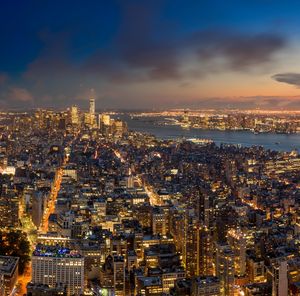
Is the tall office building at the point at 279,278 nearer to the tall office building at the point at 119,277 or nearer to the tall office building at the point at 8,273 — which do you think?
the tall office building at the point at 119,277

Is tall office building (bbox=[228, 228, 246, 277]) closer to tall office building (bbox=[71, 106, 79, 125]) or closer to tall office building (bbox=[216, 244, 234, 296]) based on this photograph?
tall office building (bbox=[216, 244, 234, 296])

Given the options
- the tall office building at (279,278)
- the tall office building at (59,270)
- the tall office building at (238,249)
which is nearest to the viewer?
the tall office building at (279,278)

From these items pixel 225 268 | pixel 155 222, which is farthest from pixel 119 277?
pixel 155 222

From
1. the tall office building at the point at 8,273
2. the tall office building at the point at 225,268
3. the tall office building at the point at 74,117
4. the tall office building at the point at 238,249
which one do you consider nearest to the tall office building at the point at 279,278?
the tall office building at the point at 225,268

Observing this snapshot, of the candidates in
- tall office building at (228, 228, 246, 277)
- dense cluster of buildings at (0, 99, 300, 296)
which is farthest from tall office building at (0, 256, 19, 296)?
tall office building at (228, 228, 246, 277)

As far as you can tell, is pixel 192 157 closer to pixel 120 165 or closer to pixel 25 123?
pixel 120 165

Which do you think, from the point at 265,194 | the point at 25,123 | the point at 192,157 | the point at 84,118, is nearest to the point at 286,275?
the point at 265,194
